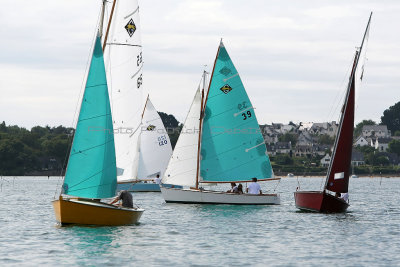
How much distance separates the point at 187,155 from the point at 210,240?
21.2 meters

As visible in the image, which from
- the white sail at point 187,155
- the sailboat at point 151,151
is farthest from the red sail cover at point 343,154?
the sailboat at point 151,151

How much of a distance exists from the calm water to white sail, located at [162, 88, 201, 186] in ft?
19.2

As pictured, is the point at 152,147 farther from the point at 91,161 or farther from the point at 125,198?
the point at 91,161

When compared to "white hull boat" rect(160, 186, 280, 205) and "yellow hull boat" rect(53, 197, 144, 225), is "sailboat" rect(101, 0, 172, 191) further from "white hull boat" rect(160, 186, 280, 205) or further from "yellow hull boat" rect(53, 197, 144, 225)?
"yellow hull boat" rect(53, 197, 144, 225)

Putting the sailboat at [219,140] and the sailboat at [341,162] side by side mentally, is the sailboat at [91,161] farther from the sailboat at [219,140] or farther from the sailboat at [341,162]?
the sailboat at [219,140]

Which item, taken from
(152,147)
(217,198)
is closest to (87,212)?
(217,198)

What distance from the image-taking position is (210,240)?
37625mm

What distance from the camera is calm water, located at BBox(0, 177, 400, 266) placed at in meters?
31.0

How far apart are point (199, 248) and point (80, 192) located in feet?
21.6

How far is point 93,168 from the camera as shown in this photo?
3838cm

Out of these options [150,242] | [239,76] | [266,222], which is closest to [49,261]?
[150,242]

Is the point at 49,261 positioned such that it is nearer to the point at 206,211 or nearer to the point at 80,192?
the point at 80,192

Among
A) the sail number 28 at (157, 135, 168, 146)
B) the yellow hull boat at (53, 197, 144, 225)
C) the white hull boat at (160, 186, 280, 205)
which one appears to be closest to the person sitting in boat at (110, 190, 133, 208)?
the yellow hull boat at (53, 197, 144, 225)

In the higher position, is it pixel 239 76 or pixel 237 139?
pixel 239 76
